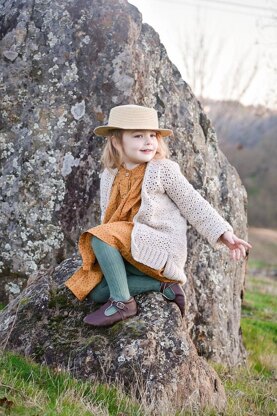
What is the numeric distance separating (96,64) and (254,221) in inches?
1204

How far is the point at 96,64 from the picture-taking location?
643 centimetres

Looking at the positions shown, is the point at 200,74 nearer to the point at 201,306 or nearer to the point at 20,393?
the point at 201,306

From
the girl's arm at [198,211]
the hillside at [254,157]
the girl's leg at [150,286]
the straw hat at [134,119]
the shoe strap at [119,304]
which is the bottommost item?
the hillside at [254,157]

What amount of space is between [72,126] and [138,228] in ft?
6.93

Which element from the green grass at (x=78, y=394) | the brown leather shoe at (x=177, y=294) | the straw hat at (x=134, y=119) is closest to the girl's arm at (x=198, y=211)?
the straw hat at (x=134, y=119)

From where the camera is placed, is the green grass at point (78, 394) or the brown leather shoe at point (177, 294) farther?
the brown leather shoe at point (177, 294)

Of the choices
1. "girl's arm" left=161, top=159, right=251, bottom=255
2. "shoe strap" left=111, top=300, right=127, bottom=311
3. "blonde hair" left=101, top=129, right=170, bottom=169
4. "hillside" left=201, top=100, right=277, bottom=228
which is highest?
"blonde hair" left=101, top=129, right=170, bottom=169

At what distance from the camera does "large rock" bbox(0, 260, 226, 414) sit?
4195 millimetres

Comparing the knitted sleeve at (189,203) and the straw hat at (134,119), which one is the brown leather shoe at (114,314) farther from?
the straw hat at (134,119)

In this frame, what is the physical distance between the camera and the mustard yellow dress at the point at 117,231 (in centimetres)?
450

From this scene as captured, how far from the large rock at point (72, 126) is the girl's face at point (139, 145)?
60.4 inches

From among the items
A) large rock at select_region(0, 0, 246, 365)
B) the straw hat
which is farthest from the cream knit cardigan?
large rock at select_region(0, 0, 246, 365)

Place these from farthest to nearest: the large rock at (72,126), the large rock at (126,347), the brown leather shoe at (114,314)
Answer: the large rock at (72,126) < the brown leather shoe at (114,314) < the large rock at (126,347)

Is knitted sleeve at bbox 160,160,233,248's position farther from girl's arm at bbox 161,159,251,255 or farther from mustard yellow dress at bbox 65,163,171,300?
mustard yellow dress at bbox 65,163,171,300
